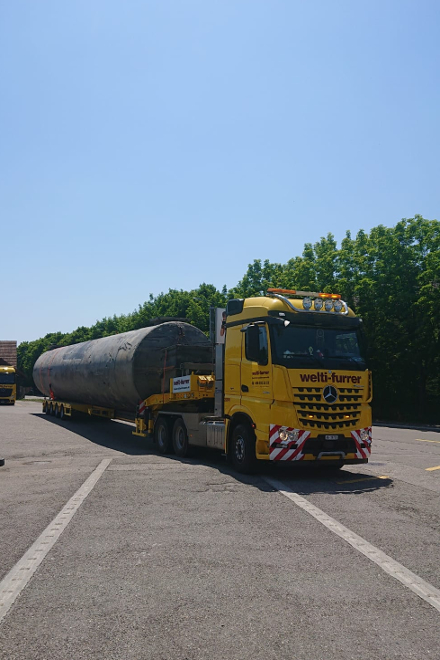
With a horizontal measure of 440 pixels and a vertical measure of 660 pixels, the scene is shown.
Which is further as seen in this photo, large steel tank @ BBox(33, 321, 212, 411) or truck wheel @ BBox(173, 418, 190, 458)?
large steel tank @ BBox(33, 321, 212, 411)

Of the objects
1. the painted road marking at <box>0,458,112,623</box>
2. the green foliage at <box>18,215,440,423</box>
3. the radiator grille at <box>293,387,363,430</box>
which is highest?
the green foliage at <box>18,215,440,423</box>

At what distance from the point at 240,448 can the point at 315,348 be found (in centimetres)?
241

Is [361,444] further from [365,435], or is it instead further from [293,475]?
[293,475]

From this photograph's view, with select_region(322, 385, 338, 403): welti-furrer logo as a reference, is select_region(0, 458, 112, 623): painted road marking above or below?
below

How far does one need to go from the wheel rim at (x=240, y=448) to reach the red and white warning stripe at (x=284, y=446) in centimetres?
93

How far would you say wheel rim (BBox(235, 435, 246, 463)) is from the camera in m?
11.3

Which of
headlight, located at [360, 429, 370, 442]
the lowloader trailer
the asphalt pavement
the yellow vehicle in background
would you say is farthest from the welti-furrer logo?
the yellow vehicle in background

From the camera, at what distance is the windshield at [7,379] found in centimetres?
4813

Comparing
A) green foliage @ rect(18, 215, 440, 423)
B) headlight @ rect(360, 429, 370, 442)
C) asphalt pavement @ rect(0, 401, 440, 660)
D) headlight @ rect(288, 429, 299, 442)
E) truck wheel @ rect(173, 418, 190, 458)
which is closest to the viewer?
asphalt pavement @ rect(0, 401, 440, 660)

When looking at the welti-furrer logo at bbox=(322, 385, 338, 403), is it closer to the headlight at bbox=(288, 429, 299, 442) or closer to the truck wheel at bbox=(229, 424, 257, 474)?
the headlight at bbox=(288, 429, 299, 442)

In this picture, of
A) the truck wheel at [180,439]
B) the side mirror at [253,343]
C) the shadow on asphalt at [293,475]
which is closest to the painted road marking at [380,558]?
the shadow on asphalt at [293,475]

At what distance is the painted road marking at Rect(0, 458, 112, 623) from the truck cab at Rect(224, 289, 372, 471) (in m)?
3.33

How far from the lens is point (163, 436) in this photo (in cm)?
1547

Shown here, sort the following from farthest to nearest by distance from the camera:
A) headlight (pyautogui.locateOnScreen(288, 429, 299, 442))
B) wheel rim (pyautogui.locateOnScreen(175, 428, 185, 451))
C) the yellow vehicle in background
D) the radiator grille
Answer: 1. the yellow vehicle in background
2. wheel rim (pyautogui.locateOnScreen(175, 428, 185, 451))
3. the radiator grille
4. headlight (pyautogui.locateOnScreen(288, 429, 299, 442))
